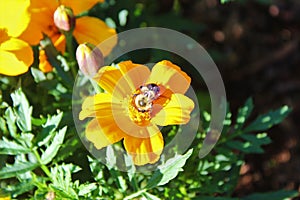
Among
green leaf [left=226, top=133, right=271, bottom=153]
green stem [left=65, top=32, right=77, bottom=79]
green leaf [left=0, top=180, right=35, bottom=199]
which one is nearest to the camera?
green leaf [left=0, top=180, right=35, bottom=199]

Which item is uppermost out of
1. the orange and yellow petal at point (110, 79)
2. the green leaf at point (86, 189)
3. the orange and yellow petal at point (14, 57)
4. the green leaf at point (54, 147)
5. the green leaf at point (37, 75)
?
the green leaf at point (37, 75)

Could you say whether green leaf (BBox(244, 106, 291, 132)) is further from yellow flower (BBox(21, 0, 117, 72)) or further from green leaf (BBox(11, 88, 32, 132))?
green leaf (BBox(11, 88, 32, 132))

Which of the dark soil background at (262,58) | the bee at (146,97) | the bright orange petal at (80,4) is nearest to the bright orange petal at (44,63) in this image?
the bright orange petal at (80,4)

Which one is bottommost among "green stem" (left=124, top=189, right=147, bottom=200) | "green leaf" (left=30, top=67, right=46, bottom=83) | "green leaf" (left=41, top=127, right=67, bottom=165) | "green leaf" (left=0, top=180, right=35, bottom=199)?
"green stem" (left=124, top=189, right=147, bottom=200)

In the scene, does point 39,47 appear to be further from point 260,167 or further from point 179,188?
point 260,167

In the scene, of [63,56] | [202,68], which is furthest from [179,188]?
[202,68]

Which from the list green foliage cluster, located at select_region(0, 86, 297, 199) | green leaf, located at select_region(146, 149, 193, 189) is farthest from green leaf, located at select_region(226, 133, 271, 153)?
green leaf, located at select_region(146, 149, 193, 189)

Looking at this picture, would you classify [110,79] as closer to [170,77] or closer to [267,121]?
[170,77]

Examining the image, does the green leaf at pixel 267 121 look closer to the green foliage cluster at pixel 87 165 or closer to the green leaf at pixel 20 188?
the green foliage cluster at pixel 87 165
